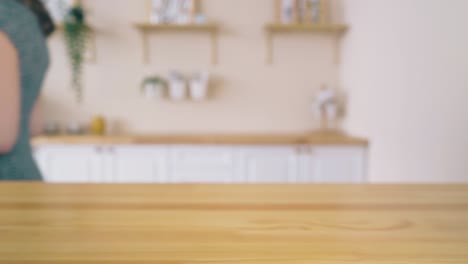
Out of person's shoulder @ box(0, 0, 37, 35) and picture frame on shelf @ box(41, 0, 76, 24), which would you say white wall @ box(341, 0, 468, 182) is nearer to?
person's shoulder @ box(0, 0, 37, 35)

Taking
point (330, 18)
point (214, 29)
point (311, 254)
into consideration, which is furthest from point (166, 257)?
point (330, 18)

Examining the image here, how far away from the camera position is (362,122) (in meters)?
1.84

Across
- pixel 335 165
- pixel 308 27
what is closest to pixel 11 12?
pixel 335 165

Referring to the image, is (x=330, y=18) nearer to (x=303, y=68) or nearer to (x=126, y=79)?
(x=303, y=68)

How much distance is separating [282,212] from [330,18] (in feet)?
7.19

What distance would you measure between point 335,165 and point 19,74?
1623 millimetres

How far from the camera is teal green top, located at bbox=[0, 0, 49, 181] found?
0.56 meters

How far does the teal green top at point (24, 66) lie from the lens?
56 centimetres

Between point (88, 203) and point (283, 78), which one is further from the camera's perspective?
point (283, 78)

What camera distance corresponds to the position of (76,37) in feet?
6.64

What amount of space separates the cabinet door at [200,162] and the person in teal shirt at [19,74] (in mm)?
1142

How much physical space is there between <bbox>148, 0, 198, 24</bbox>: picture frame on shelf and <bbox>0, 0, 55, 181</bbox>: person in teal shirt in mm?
1502

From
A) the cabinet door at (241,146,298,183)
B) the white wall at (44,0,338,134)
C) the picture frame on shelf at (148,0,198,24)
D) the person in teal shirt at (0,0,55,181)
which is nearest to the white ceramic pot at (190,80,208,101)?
the white wall at (44,0,338,134)

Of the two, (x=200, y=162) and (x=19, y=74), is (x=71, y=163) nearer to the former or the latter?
(x=200, y=162)
